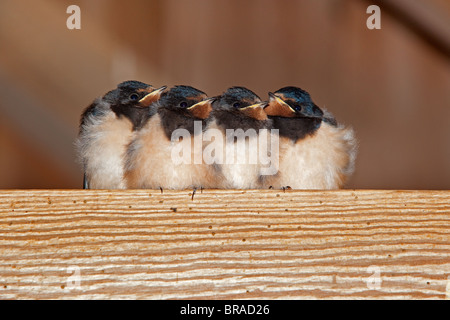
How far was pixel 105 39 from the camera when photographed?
6.57 feet

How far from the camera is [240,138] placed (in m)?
1.36

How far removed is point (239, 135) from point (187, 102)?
0.16 meters

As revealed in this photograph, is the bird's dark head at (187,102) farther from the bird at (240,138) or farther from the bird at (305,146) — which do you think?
the bird at (305,146)

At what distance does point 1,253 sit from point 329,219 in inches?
22.4

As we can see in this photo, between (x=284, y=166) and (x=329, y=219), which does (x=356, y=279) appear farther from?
(x=284, y=166)

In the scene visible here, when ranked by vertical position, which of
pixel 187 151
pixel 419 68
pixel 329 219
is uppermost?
pixel 419 68

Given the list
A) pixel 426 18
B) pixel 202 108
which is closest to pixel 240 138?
pixel 202 108

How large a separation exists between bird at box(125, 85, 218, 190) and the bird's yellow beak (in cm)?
16

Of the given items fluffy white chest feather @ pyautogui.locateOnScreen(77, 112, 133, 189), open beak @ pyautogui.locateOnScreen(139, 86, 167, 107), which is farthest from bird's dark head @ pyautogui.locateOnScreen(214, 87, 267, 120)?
fluffy white chest feather @ pyautogui.locateOnScreen(77, 112, 133, 189)

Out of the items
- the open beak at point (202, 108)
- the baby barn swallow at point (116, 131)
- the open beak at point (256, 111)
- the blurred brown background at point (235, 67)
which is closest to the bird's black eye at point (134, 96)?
the baby barn swallow at point (116, 131)

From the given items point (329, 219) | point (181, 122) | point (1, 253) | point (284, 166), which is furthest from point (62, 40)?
point (329, 219)

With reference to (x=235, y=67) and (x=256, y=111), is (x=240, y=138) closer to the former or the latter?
(x=256, y=111)

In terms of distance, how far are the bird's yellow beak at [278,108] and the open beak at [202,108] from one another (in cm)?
14

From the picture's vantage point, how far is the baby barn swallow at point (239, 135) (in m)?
1.34
